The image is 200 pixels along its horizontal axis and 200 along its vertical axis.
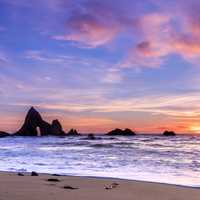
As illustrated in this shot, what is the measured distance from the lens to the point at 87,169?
1455 centimetres

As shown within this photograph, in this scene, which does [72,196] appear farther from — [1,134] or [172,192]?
[1,134]

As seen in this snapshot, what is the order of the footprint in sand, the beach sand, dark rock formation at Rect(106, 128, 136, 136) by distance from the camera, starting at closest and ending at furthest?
the beach sand → the footprint in sand → dark rock formation at Rect(106, 128, 136, 136)

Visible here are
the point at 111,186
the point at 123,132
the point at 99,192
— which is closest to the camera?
the point at 99,192

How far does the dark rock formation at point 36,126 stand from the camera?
10281 centimetres

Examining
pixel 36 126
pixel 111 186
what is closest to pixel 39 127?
pixel 36 126

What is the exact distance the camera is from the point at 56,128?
10388cm

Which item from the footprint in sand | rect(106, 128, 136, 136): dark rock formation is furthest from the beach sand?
rect(106, 128, 136, 136): dark rock formation

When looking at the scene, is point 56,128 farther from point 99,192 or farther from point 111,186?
point 99,192

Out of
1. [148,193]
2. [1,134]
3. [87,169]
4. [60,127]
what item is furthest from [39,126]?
[148,193]

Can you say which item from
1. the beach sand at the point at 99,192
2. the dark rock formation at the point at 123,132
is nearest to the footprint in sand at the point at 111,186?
the beach sand at the point at 99,192

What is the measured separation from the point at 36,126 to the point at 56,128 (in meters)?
5.00

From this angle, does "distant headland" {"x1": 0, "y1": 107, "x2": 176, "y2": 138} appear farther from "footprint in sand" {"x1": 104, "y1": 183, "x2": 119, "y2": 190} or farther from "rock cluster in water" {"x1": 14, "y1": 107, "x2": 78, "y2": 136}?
"footprint in sand" {"x1": 104, "y1": 183, "x2": 119, "y2": 190}

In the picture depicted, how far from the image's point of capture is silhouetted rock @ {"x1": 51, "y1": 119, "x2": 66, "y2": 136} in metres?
102

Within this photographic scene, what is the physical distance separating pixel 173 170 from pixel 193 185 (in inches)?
158
